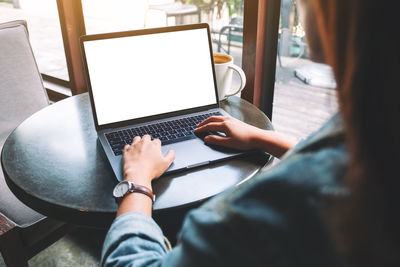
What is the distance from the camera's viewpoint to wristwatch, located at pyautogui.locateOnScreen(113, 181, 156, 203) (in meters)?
0.71

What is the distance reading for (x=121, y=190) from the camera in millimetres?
719

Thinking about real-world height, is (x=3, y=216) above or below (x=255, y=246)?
below

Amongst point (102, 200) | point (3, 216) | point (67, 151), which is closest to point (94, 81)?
point (67, 151)

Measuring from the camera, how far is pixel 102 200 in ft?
2.49

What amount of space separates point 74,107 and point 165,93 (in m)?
0.39

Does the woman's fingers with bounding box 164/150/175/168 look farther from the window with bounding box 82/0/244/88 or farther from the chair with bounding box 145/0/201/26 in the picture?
the chair with bounding box 145/0/201/26

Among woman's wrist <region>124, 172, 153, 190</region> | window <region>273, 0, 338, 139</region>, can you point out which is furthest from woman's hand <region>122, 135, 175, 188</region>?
window <region>273, 0, 338, 139</region>

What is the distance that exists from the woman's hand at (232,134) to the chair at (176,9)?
1309mm

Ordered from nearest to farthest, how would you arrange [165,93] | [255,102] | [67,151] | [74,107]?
[67,151] → [165,93] → [74,107] → [255,102]

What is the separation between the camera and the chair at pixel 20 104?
1145 millimetres

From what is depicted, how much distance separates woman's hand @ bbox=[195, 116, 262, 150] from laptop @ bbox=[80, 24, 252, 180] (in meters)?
0.02

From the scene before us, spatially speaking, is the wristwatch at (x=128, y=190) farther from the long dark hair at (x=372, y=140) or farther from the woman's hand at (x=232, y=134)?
the long dark hair at (x=372, y=140)

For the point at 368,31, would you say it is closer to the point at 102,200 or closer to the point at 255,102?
the point at 102,200

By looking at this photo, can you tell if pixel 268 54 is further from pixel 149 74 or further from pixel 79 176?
pixel 79 176
